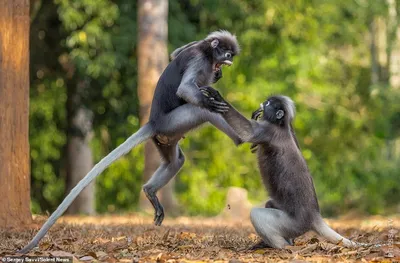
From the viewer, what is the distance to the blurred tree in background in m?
15.2

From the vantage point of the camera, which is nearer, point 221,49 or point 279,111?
point 279,111

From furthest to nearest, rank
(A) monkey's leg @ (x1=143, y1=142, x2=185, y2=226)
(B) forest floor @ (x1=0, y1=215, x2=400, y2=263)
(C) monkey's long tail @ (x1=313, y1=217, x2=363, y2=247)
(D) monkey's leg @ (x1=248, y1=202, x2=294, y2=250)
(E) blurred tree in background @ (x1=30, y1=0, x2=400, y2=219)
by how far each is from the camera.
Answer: (E) blurred tree in background @ (x1=30, y1=0, x2=400, y2=219) < (A) monkey's leg @ (x1=143, y1=142, x2=185, y2=226) < (C) monkey's long tail @ (x1=313, y1=217, x2=363, y2=247) < (D) monkey's leg @ (x1=248, y1=202, x2=294, y2=250) < (B) forest floor @ (x1=0, y1=215, x2=400, y2=263)

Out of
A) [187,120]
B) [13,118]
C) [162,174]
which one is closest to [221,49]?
[187,120]

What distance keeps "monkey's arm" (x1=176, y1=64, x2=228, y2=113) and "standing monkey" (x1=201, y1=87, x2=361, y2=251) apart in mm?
67

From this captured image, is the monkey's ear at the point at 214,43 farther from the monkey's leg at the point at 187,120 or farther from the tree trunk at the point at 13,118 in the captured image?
the tree trunk at the point at 13,118

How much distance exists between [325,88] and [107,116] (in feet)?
19.8

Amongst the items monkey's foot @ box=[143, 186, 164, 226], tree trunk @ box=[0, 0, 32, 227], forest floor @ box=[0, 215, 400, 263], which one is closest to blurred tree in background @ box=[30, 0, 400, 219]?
tree trunk @ box=[0, 0, 32, 227]

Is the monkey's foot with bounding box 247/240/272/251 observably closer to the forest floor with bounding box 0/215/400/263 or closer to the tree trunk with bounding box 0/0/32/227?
the forest floor with bounding box 0/215/400/263

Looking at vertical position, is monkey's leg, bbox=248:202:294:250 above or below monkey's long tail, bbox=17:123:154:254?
below

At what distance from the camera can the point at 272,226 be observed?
638cm

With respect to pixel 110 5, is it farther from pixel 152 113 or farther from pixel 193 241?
pixel 193 241

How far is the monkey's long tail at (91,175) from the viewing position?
600 cm

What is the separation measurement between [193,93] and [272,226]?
141 cm

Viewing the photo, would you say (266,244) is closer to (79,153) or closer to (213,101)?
(213,101)
